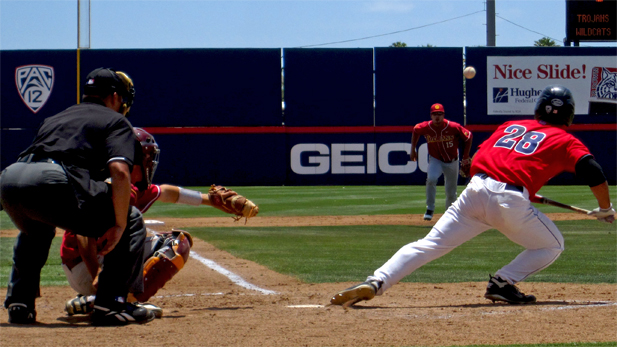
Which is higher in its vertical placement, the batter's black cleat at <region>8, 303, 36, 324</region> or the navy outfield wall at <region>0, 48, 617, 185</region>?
the navy outfield wall at <region>0, 48, 617, 185</region>

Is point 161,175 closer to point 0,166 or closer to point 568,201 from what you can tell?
point 0,166

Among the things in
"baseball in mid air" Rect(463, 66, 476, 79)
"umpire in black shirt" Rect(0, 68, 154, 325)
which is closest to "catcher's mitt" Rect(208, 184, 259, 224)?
"umpire in black shirt" Rect(0, 68, 154, 325)

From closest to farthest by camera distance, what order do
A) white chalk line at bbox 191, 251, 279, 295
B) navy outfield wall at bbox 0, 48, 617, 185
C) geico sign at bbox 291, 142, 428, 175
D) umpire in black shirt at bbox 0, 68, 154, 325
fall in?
umpire in black shirt at bbox 0, 68, 154, 325 < white chalk line at bbox 191, 251, 279, 295 < navy outfield wall at bbox 0, 48, 617, 185 < geico sign at bbox 291, 142, 428, 175

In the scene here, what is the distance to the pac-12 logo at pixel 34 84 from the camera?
21922mm

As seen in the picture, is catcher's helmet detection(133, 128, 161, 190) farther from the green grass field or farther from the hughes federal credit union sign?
the hughes federal credit union sign

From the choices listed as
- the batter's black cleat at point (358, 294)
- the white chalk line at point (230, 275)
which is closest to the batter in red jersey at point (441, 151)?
the white chalk line at point (230, 275)

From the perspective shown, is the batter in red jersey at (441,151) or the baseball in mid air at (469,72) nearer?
the batter in red jersey at (441,151)

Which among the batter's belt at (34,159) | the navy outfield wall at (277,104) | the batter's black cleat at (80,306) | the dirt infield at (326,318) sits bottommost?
the dirt infield at (326,318)

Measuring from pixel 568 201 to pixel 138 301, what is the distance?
12695mm

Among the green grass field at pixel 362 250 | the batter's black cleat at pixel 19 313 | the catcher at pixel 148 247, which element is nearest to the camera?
the batter's black cleat at pixel 19 313

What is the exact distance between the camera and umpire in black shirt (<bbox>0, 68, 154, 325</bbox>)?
141 inches

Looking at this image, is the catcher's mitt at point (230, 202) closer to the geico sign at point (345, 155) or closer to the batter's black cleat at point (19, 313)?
the batter's black cleat at point (19, 313)

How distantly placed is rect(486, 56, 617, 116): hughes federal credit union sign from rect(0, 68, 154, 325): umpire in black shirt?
19651 millimetres

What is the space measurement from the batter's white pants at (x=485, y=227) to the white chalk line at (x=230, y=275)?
1.28 metres
